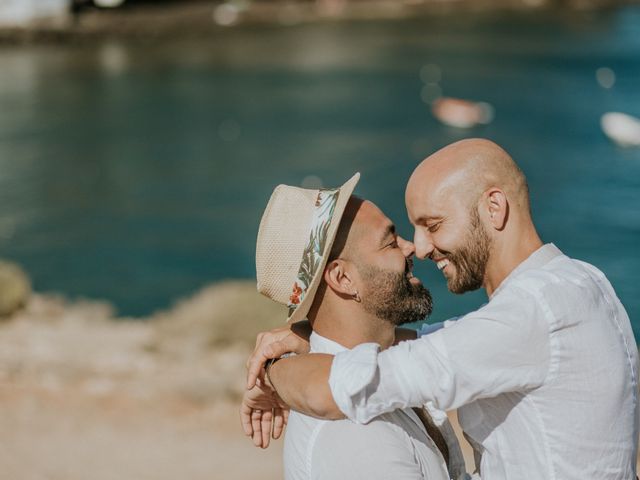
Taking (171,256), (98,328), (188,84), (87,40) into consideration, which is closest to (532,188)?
(171,256)

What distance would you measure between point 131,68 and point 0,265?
108 ft

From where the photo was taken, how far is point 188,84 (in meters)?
42.8

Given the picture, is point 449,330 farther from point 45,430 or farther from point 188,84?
point 188,84

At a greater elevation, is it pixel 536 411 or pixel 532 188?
pixel 536 411

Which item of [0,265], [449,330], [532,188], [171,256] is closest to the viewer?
[449,330]

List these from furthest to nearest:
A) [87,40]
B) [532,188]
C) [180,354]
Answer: [87,40]
[532,188]
[180,354]

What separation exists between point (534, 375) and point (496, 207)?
0.51m

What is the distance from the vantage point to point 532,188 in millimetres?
24531

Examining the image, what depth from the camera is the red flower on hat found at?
10.0 feet

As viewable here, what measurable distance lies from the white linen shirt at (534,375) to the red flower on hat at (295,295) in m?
0.46

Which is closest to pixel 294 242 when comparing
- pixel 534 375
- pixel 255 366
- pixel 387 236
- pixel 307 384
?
pixel 387 236

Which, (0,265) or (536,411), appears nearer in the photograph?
(536,411)

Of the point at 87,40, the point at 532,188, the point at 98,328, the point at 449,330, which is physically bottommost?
the point at 87,40

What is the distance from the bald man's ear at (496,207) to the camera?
2758mm
